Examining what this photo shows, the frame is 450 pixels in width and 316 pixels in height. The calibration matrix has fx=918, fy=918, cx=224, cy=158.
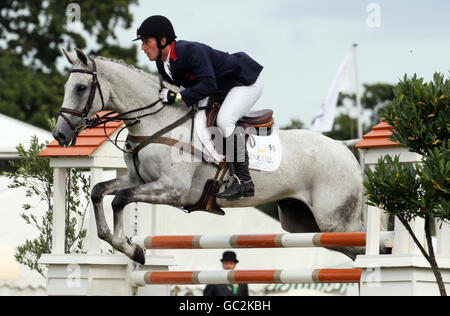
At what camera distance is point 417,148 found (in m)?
5.78

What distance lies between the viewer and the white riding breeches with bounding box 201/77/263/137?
6660 mm

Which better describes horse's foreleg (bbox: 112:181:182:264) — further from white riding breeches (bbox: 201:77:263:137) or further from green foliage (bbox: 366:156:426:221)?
green foliage (bbox: 366:156:426:221)

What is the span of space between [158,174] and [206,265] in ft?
20.9

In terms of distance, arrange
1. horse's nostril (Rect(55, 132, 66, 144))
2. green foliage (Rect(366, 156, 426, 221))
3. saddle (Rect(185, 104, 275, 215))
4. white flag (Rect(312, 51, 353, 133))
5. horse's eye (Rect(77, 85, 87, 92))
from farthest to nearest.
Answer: white flag (Rect(312, 51, 353, 133)), saddle (Rect(185, 104, 275, 215)), horse's eye (Rect(77, 85, 87, 92)), horse's nostril (Rect(55, 132, 66, 144)), green foliage (Rect(366, 156, 426, 221))

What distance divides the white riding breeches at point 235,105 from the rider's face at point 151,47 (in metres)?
0.54

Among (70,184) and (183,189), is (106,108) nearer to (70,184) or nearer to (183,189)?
(183,189)

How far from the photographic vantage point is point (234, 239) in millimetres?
7020

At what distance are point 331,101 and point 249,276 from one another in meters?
13.4

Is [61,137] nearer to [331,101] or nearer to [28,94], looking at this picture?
[331,101]

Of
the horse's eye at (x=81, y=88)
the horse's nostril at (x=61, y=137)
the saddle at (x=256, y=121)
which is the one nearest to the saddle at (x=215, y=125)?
the saddle at (x=256, y=121)

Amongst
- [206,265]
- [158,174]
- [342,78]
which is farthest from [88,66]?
[342,78]

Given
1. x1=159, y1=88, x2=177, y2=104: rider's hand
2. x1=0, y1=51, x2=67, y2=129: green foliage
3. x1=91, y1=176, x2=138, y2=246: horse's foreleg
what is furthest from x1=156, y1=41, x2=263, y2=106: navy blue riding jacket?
x1=0, y1=51, x2=67, y2=129: green foliage

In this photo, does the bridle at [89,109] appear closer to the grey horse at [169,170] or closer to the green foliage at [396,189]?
the grey horse at [169,170]

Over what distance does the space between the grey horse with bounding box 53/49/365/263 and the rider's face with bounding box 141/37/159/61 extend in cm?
26
